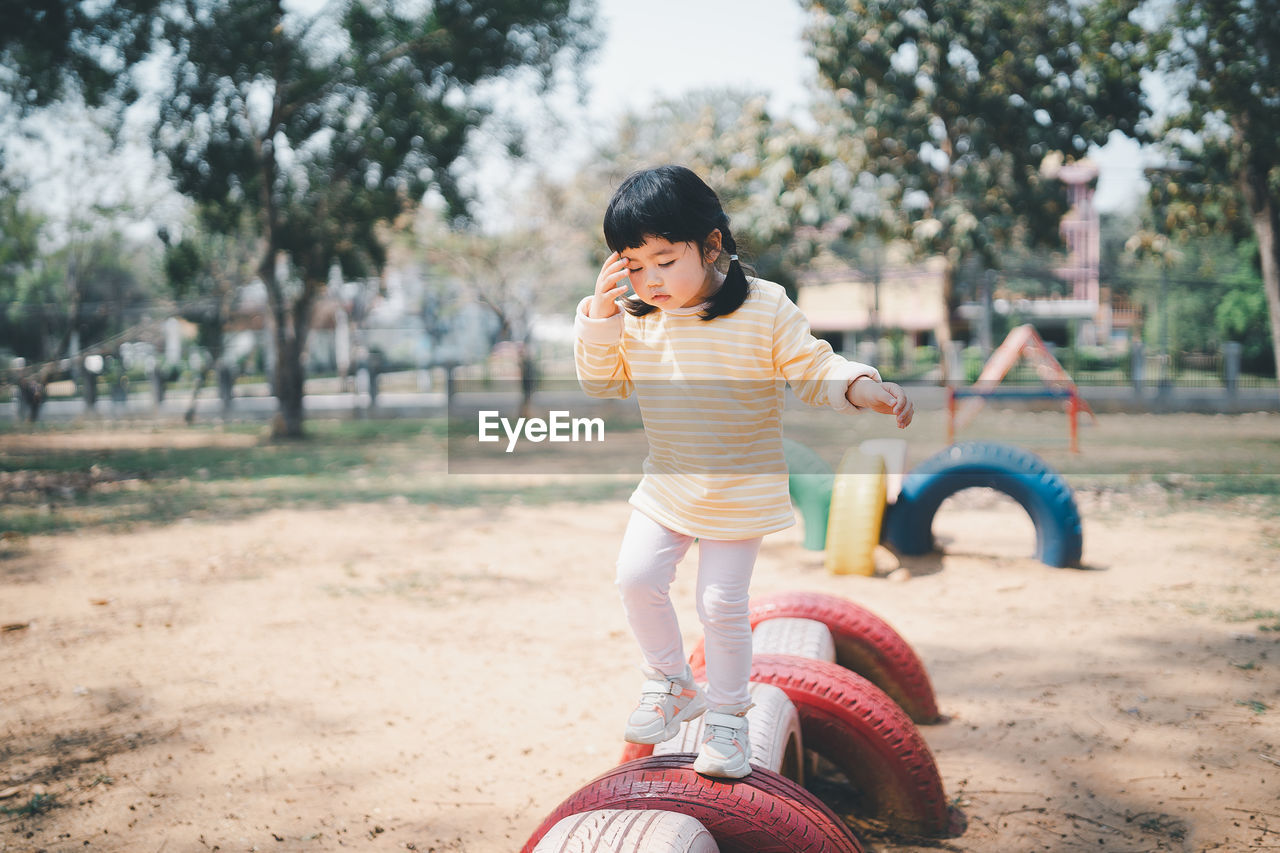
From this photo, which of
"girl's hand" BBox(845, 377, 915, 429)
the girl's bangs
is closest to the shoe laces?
"girl's hand" BBox(845, 377, 915, 429)

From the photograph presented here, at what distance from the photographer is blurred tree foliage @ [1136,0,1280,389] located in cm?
1086

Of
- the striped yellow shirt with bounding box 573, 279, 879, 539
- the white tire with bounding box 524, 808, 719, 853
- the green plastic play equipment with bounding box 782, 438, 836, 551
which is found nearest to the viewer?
the white tire with bounding box 524, 808, 719, 853

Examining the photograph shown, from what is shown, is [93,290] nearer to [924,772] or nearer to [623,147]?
[623,147]

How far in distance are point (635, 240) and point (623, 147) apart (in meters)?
23.9

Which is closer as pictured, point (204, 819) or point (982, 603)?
point (204, 819)

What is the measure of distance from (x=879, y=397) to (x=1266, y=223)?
1271 cm

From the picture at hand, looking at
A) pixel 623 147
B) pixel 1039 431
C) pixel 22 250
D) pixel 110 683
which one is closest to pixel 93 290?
pixel 22 250

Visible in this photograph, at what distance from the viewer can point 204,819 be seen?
302 centimetres

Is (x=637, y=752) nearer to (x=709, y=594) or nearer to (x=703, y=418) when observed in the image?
(x=709, y=594)

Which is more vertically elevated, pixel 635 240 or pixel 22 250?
pixel 22 250

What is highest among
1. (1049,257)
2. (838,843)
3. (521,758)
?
(1049,257)

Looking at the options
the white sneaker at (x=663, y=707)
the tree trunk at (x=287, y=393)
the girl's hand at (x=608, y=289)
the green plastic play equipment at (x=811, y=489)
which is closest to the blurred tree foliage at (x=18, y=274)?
the tree trunk at (x=287, y=393)

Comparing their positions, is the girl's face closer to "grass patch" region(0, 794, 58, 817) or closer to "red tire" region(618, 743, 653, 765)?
"red tire" region(618, 743, 653, 765)

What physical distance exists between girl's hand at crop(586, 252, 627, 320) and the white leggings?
507 millimetres
